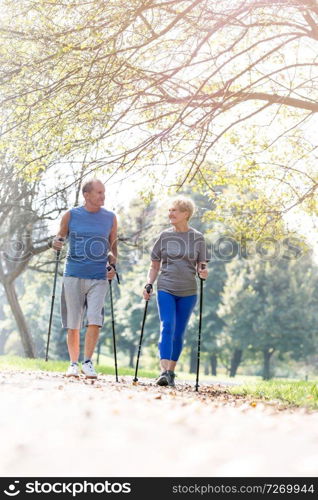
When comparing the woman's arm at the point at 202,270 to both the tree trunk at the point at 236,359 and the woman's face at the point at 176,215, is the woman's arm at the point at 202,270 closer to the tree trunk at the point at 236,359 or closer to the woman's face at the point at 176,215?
the woman's face at the point at 176,215

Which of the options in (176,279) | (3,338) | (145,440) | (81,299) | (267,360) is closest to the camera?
(145,440)

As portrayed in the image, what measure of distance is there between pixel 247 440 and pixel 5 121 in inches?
271

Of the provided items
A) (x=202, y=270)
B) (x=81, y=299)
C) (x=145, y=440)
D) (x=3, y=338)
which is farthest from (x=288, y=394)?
(x=3, y=338)

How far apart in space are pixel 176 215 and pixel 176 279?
2.59 feet

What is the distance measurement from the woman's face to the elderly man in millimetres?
794

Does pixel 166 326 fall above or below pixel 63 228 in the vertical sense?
below

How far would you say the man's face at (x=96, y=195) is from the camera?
8383 millimetres

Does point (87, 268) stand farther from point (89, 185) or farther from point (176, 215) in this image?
point (176, 215)

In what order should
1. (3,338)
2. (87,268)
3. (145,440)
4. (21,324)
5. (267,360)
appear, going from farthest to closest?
(3,338)
(267,360)
(21,324)
(87,268)
(145,440)

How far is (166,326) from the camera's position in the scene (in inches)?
335

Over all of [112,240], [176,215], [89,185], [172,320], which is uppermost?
[89,185]

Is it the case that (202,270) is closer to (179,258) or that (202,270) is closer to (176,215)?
(179,258)

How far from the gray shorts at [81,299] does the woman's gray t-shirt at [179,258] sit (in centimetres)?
78

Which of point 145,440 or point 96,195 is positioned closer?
point 145,440
